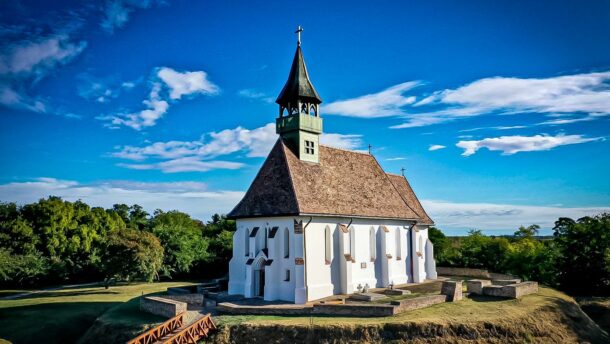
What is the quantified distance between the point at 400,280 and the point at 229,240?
74.6 feet

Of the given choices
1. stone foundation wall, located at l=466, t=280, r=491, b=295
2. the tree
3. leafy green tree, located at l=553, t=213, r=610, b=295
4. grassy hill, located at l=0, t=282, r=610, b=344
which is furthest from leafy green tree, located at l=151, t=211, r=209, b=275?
leafy green tree, located at l=553, t=213, r=610, b=295

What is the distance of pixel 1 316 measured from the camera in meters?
30.8

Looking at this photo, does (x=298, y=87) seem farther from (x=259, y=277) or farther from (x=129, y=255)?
(x=129, y=255)

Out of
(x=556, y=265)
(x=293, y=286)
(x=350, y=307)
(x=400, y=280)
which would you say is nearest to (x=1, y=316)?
(x=293, y=286)

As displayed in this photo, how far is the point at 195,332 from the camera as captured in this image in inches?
898

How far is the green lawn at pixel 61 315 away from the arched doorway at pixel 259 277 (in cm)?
682

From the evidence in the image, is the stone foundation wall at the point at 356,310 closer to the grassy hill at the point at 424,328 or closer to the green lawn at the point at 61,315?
the grassy hill at the point at 424,328

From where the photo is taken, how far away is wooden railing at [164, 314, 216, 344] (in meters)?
21.7

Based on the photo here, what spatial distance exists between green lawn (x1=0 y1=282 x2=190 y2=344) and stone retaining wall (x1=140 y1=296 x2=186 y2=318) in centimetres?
51

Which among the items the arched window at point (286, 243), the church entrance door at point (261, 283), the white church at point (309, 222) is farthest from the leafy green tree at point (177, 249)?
the arched window at point (286, 243)

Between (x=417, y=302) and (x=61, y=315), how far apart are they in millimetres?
23737

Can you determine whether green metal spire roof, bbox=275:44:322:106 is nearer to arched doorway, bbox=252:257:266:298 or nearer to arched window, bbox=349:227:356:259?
arched window, bbox=349:227:356:259

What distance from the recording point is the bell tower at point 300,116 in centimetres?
3262

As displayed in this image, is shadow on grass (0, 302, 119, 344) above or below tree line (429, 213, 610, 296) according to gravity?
below
